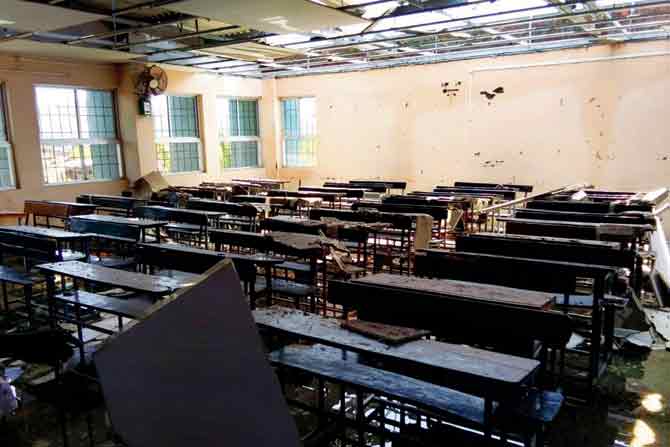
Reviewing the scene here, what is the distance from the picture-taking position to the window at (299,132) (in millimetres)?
11820

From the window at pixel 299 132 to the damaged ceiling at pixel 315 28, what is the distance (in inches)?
65.7

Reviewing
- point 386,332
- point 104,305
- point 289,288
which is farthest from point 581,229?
point 104,305

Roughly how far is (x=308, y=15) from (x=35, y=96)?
5.21m

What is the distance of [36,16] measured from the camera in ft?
17.9

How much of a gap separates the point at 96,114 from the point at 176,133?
160 centimetres

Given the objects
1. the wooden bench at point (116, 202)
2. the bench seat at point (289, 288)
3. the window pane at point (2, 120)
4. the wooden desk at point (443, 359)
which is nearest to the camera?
the wooden desk at point (443, 359)

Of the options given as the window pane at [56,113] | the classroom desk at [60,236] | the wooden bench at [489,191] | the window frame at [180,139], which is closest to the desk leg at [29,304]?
the classroom desk at [60,236]

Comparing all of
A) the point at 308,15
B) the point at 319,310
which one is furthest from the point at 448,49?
the point at 319,310

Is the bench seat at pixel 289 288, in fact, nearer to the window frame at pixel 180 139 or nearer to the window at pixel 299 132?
the window frame at pixel 180 139

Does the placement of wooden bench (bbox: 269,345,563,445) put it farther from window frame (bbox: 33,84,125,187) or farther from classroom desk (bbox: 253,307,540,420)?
window frame (bbox: 33,84,125,187)

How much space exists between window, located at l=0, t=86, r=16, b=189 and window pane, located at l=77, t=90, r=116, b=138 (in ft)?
4.05

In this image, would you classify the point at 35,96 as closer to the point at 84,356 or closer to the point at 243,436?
the point at 84,356

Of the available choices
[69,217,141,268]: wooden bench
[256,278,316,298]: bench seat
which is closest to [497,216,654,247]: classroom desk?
[256,278,316,298]: bench seat

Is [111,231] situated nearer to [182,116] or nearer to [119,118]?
[119,118]
